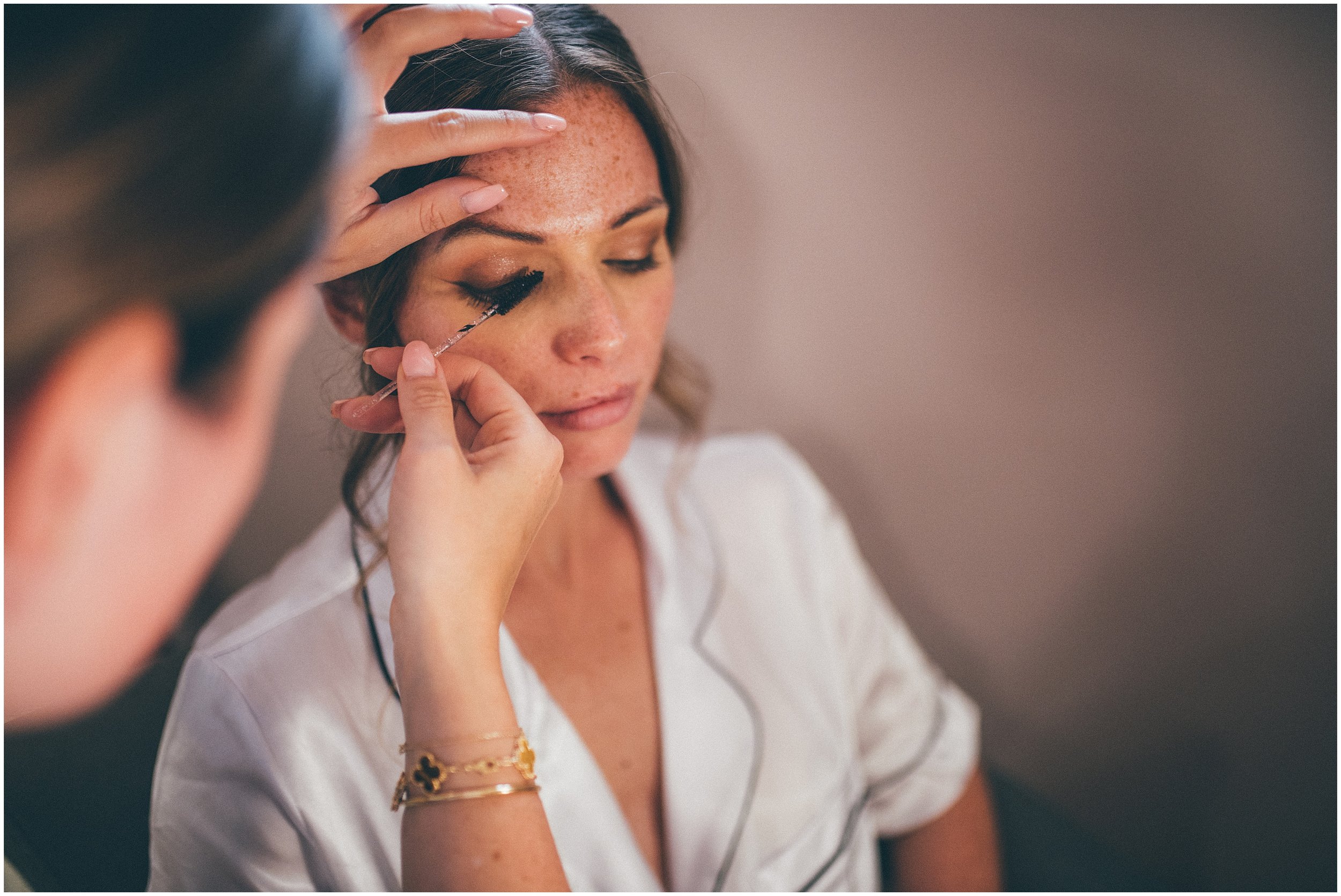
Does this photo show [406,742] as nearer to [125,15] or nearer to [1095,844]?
[125,15]

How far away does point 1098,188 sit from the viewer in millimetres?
819

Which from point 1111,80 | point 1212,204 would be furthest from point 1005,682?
point 1111,80

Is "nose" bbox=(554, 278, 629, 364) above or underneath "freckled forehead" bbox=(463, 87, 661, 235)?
underneath

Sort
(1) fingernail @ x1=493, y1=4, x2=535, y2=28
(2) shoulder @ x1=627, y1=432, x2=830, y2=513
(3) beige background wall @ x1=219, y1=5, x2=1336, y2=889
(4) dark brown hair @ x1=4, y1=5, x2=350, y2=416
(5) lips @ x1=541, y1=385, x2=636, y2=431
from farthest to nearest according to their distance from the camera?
1. (2) shoulder @ x1=627, y1=432, x2=830, y2=513
2. (3) beige background wall @ x1=219, y1=5, x2=1336, y2=889
3. (5) lips @ x1=541, y1=385, x2=636, y2=431
4. (1) fingernail @ x1=493, y1=4, x2=535, y2=28
5. (4) dark brown hair @ x1=4, y1=5, x2=350, y2=416

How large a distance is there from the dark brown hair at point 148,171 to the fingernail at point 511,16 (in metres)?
0.13

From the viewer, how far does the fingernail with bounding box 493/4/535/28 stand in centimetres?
48

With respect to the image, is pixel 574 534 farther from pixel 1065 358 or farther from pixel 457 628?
pixel 1065 358

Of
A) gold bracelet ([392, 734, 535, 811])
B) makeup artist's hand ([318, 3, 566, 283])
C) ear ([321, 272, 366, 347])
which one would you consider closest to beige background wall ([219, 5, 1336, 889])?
ear ([321, 272, 366, 347])

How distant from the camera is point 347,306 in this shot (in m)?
0.56

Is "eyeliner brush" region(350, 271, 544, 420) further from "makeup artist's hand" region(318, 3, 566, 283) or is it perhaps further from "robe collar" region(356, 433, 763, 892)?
"robe collar" region(356, 433, 763, 892)

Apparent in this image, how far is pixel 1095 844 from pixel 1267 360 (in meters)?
0.57

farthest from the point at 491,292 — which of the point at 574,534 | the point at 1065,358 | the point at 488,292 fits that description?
the point at 1065,358

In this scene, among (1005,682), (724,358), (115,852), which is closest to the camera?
(115,852)

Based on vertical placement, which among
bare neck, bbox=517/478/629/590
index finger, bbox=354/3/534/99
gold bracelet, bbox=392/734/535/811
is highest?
index finger, bbox=354/3/534/99
